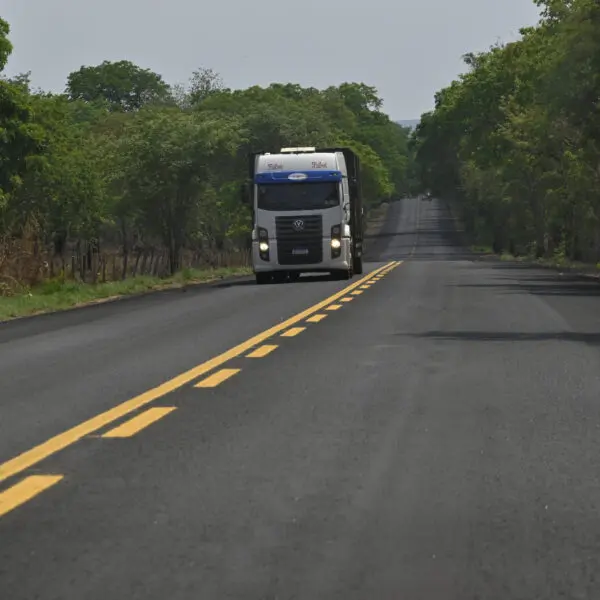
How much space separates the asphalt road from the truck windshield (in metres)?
20.4

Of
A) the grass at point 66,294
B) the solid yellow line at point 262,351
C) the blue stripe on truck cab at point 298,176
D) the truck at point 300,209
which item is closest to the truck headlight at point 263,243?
the truck at point 300,209

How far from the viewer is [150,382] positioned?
1241cm

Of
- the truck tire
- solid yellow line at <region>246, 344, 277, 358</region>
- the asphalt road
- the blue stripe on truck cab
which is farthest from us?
the truck tire

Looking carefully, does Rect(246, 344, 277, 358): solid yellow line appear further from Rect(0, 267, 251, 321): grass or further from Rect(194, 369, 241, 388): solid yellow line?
Rect(0, 267, 251, 321): grass

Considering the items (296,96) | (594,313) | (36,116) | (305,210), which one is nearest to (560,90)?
(305,210)

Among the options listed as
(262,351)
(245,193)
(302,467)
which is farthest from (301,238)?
(302,467)

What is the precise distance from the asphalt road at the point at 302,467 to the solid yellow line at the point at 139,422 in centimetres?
4

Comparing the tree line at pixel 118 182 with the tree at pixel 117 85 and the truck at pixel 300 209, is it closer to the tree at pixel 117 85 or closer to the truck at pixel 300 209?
the truck at pixel 300 209

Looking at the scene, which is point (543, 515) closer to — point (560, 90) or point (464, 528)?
point (464, 528)

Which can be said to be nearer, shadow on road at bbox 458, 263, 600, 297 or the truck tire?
shadow on road at bbox 458, 263, 600, 297

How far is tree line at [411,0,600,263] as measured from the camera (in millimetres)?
46844

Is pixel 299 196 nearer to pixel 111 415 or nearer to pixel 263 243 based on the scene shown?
pixel 263 243

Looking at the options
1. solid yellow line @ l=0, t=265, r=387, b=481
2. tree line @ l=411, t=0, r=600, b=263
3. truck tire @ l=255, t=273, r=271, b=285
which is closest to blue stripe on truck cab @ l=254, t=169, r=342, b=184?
truck tire @ l=255, t=273, r=271, b=285

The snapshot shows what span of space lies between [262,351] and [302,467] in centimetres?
730
